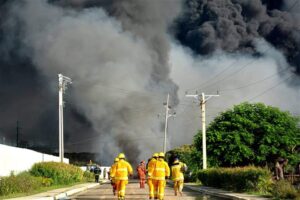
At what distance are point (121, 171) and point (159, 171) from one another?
5.83 ft

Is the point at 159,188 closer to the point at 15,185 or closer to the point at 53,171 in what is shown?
the point at 15,185

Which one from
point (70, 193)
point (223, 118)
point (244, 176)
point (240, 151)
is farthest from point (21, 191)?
point (223, 118)

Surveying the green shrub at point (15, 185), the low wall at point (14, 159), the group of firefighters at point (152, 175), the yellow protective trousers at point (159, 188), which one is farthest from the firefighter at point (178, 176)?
the low wall at point (14, 159)

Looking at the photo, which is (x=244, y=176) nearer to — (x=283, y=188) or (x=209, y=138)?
(x=283, y=188)

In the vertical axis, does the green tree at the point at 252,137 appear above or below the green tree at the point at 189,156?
above

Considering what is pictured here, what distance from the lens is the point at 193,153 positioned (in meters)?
64.6

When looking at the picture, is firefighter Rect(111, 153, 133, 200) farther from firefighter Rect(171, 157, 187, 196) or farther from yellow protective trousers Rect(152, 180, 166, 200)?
firefighter Rect(171, 157, 187, 196)

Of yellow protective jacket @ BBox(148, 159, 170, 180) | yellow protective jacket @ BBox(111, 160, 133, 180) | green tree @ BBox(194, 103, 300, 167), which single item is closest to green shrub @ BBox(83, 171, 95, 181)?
green tree @ BBox(194, 103, 300, 167)

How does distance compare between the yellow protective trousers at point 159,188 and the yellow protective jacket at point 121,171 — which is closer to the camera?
the yellow protective trousers at point 159,188

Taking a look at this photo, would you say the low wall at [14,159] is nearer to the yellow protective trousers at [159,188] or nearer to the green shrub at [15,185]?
the green shrub at [15,185]

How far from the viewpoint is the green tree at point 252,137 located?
190ft

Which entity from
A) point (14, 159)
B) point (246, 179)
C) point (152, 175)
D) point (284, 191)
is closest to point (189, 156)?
point (14, 159)

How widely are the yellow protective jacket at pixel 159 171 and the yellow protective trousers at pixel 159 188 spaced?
0.62 ft

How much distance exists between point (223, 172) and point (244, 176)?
216 inches
